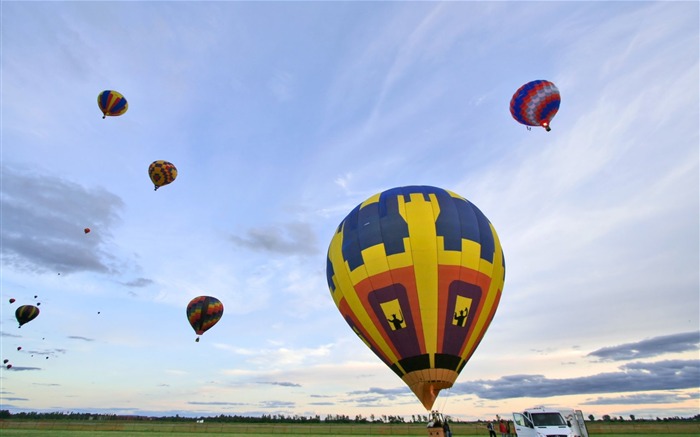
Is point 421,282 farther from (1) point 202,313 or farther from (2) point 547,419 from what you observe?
(1) point 202,313

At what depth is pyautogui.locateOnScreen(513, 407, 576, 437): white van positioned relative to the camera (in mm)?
19422

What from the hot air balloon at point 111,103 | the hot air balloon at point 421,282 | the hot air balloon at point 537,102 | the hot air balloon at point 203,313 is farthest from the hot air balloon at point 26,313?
the hot air balloon at point 537,102

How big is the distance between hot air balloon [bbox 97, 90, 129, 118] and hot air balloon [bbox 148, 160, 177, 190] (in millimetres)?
5151

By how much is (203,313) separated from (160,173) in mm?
13358

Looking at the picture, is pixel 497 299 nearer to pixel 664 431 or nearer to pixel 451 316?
pixel 451 316

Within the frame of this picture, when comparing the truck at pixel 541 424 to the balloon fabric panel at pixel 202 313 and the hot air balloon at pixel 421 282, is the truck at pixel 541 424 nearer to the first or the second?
the hot air balloon at pixel 421 282

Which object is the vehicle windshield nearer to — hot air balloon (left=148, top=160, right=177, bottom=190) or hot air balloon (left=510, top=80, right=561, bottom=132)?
hot air balloon (left=510, top=80, right=561, bottom=132)

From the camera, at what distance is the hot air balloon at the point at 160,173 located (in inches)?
1410

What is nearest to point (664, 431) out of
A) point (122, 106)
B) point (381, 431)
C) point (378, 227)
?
point (381, 431)

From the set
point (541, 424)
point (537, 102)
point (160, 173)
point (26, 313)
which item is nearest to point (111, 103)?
point (160, 173)

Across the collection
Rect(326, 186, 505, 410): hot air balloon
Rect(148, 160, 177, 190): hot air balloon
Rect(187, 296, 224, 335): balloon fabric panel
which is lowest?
Rect(326, 186, 505, 410): hot air balloon

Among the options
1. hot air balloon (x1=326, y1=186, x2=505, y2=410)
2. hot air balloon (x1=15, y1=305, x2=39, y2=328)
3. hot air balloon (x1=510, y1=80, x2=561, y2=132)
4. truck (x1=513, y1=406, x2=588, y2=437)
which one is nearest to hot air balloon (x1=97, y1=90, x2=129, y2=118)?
hot air balloon (x1=15, y1=305, x2=39, y2=328)

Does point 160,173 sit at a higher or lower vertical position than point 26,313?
higher

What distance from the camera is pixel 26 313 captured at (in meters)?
41.3
